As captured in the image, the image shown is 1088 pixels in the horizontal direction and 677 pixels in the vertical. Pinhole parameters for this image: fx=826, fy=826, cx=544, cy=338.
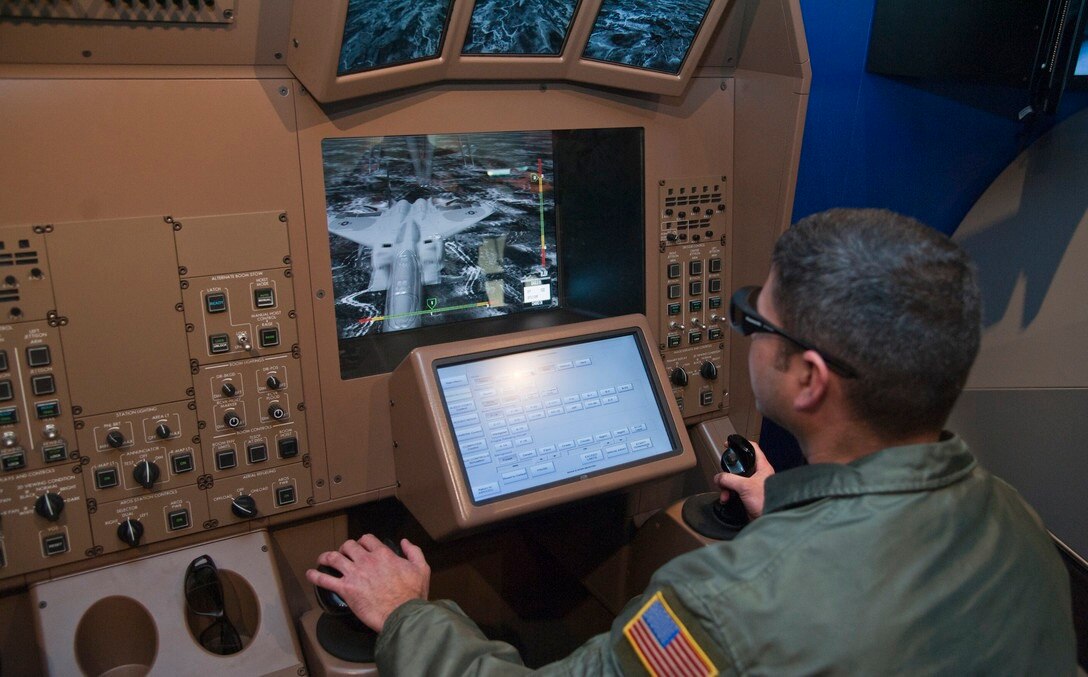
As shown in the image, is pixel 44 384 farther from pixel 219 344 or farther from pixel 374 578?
pixel 374 578

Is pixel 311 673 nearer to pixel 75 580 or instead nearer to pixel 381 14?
pixel 75 580

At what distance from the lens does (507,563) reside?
2.64 meters

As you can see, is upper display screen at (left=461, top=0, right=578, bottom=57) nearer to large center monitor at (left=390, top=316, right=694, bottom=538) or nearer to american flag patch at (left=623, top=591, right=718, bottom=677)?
large center monitor at (left=390, top=316, right=694, bottom=538)

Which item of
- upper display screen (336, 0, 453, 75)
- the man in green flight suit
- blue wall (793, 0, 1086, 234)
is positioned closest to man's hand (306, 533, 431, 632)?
the man in green flight suit

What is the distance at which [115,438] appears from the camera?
1.69 meters

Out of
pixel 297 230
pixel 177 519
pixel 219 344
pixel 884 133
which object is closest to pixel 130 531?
pixel 177 519

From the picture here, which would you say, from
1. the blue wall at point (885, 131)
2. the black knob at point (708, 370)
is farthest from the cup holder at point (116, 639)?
the blue wall at point (885, 131)

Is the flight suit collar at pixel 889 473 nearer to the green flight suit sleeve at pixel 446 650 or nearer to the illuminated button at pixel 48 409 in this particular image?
the green flight suit sleeve at pixel 446 650

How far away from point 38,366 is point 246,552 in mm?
596

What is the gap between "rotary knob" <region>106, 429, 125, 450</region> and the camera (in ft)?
5.55

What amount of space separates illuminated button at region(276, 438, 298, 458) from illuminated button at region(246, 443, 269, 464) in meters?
0.03

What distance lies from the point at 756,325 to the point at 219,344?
1.14 meters

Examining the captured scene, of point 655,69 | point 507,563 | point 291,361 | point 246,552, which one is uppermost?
point 655,69

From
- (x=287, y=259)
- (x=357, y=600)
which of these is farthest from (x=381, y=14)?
(x=357, y=600)
